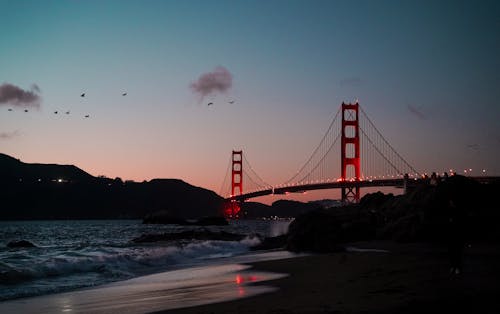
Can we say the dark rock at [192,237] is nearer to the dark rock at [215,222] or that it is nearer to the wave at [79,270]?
the wave at [79,270]

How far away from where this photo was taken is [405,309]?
6414mm

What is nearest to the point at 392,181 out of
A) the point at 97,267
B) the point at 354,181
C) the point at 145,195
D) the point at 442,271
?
the point at 354,181

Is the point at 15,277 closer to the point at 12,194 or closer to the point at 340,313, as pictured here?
the point at 340,313

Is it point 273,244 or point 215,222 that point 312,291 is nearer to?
point 273,244

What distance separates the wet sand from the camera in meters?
6.63

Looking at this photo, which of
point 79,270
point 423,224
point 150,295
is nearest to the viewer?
point 150,295

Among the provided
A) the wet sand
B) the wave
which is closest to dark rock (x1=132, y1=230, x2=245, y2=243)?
the wave

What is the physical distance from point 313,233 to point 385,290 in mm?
12215

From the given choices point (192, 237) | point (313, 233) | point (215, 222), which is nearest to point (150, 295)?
point (313, 233)

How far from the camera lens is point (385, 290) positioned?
801cm

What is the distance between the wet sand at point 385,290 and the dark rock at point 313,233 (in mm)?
6753

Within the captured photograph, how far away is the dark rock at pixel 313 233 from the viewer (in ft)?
63.1

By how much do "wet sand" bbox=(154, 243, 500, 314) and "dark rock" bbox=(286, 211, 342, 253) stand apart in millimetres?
6753

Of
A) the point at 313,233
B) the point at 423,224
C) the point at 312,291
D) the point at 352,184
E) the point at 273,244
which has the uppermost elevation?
the point at 352,184
